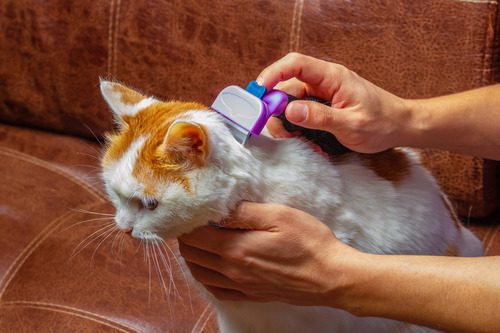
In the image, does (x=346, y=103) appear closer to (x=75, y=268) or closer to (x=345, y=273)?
(x=345, y=273)

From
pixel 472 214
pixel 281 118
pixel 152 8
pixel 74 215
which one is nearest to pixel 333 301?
pixel 281 118

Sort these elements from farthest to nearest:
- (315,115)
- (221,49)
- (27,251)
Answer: (221,49)
(27,251)
(315,115)

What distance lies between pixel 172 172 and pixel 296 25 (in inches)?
22.7

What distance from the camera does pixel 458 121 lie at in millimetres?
962

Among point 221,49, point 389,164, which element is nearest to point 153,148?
point 389,164

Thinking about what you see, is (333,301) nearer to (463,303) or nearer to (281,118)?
(463,303)

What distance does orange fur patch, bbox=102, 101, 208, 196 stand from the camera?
2.44 feet

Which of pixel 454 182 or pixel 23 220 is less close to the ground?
pixel 454 182

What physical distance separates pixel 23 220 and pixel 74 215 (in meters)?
0.09

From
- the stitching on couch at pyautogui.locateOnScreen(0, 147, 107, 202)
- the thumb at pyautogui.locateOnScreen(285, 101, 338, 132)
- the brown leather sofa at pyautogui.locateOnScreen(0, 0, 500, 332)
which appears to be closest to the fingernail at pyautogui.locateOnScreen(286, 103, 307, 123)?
the thumb at pyautogui.locateOnScreen(285, 101, 338, 132)

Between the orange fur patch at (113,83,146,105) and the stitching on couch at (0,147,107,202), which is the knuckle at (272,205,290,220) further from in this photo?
the stitching on couch at (0,147,107,202)

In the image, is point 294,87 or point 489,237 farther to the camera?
point 489,237

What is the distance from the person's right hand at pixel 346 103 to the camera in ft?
2.85

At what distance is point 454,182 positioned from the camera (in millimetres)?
1179
